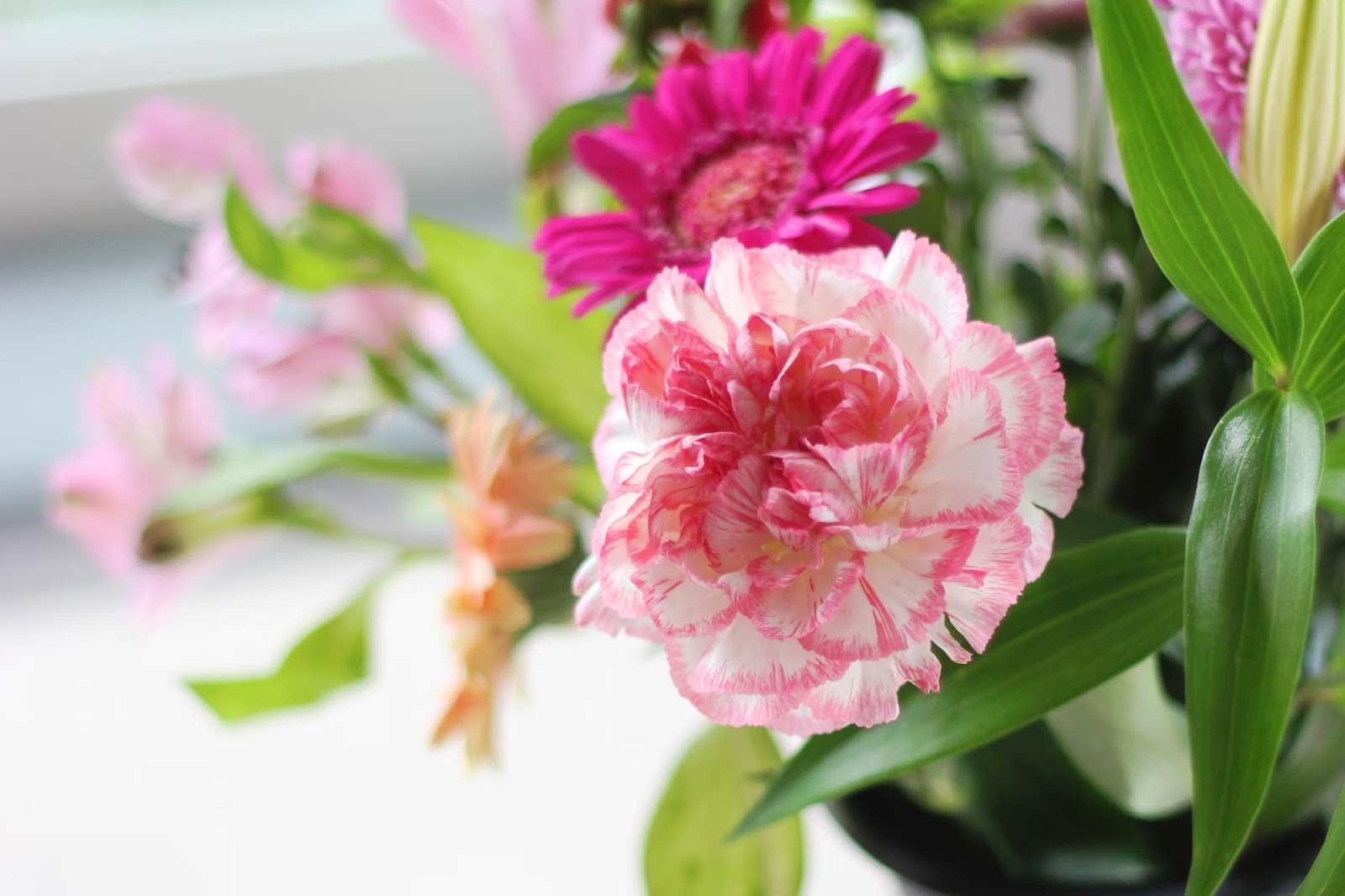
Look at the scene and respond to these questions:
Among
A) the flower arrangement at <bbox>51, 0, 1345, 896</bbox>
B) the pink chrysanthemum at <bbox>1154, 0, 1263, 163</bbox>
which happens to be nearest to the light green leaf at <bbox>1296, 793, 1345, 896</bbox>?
the flower arrangement at <bbox>51, 0, 1345, 896</bbox>

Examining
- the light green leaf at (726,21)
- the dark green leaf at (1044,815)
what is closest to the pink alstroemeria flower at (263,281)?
the light green leaf at (726,21)

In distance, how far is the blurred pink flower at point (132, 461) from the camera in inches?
14.4

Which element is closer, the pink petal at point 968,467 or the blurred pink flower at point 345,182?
the pink petal at point 968,467

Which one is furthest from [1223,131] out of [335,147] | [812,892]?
[812,892]

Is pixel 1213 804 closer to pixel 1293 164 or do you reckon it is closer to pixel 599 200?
pixel 1293 164

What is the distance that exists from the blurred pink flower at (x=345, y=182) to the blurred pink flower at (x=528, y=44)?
0.14 feet

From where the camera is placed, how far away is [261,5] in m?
0.88

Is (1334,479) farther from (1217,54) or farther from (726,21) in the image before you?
(726,21)

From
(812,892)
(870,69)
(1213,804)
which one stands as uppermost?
(870,69)

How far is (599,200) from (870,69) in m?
0.16

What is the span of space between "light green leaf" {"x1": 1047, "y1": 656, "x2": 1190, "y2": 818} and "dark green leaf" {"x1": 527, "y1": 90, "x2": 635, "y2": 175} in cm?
18

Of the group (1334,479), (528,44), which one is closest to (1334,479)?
(1334,479)

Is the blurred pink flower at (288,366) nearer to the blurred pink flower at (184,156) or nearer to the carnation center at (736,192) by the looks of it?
the blurred pink flower at (184,156)

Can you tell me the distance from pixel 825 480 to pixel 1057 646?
73 mm
